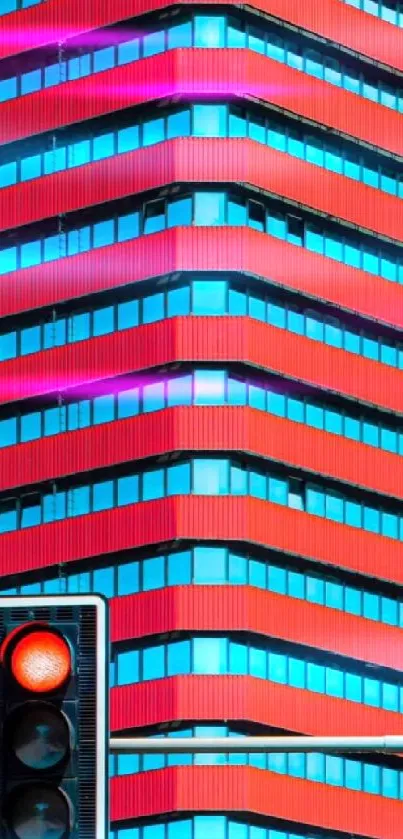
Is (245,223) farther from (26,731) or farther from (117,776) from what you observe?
(26,731)

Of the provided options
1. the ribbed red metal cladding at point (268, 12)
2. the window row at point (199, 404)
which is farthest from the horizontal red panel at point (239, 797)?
the ribbed red metal cladding at point (268, 12)

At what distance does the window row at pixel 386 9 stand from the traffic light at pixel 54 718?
101 m

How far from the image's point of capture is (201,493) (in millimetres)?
101500

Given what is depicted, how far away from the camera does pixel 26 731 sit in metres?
11.6

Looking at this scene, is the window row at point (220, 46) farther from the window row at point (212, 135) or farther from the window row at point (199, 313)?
the window row at point (199, 313)

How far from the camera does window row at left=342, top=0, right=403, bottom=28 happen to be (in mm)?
111750

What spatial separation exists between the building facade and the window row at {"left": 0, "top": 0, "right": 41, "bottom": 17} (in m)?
0.37

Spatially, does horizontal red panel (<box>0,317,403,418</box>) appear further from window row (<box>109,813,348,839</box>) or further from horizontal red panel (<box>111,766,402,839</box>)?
window row (<box>109,813,348,839</box>)

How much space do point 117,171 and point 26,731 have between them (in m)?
95.1

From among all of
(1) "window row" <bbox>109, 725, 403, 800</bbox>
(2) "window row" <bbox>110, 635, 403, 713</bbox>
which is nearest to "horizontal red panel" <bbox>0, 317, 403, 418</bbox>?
(2) "window row" <bbox>110, 635, 403, 713</bbox>

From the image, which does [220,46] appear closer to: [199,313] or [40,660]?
[199,313]

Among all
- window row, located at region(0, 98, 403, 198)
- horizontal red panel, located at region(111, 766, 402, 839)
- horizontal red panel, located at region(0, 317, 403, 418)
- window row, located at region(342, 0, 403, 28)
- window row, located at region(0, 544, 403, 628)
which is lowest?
horizontal red panel, located at region(111, 766, 402, 839)

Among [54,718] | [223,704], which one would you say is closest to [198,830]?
[223,704]

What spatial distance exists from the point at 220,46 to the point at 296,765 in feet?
86.0
